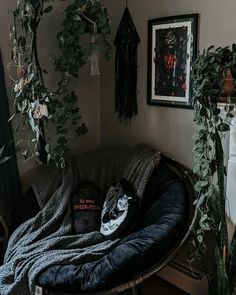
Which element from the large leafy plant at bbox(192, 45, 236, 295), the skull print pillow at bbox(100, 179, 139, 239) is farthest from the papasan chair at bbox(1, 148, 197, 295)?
the large leafy plant at bbox(192, 45, 236, 295)

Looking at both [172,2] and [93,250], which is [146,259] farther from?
[172,2]

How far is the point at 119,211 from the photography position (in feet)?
7.41

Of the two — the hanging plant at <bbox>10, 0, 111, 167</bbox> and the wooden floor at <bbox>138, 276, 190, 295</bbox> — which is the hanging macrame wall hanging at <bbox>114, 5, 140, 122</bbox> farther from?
the wooden floor at <bbox>138, 276, 190, 295</bbox>

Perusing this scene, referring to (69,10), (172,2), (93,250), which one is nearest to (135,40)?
(172,2)

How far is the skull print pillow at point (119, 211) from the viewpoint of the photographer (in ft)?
7.19

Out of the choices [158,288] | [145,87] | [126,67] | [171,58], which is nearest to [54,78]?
[126,67]

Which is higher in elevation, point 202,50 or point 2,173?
point 202,50

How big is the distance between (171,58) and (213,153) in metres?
0.76

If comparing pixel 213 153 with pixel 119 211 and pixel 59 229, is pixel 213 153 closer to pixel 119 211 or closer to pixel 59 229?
pixel 119 211

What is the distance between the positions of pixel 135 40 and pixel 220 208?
4.39 ft

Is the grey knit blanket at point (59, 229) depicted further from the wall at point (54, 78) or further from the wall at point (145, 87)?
the wall at point (54, 78)

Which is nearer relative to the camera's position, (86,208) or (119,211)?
(119,211)

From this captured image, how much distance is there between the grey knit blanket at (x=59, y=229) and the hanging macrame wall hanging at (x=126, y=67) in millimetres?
357

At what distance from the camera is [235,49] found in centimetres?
177
